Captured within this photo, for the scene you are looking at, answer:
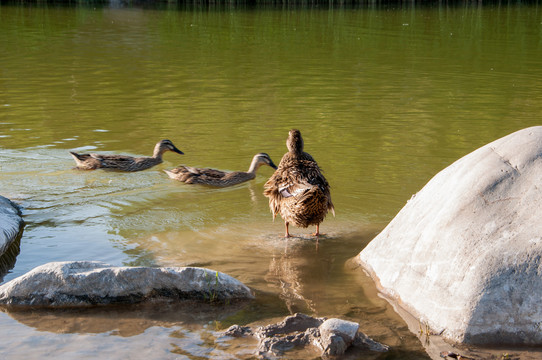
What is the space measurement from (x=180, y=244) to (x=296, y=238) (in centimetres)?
135

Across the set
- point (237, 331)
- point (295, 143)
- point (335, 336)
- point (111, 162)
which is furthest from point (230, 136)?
point (335, 336)

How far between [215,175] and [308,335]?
19.1ft

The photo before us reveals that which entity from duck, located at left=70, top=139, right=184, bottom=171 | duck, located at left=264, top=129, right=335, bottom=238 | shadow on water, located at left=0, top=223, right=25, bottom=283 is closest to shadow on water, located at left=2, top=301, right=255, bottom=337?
shadow on water, located at left=0, top=223, right=25, bottom=283

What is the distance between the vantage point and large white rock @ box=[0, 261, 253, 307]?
575 cm

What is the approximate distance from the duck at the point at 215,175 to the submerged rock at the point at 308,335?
5.48 metres

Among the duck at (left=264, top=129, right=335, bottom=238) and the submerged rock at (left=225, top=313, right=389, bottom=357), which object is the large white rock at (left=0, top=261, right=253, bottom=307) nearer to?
the submerged rock at (left=225, top=313, right=389, bottom=357)

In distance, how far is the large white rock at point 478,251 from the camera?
5.01 meters

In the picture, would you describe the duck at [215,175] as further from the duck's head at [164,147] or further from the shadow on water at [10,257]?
the shadow on water at [10,257]

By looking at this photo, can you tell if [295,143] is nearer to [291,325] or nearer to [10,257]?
[10,257]

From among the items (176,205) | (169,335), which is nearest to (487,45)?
(176,205)

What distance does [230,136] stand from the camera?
13.1 metres

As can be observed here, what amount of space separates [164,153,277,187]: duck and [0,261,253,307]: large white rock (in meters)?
4.80

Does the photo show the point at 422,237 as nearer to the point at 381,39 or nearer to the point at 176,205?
the point at 176,205

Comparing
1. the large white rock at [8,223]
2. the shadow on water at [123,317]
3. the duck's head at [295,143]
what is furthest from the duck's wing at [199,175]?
the shadow on water at [123,317]
